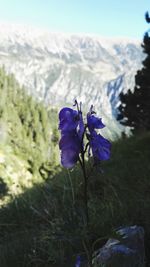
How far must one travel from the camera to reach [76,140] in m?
2.46

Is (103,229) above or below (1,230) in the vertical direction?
below

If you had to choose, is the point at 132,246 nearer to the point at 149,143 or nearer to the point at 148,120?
Result: the point at 149,143

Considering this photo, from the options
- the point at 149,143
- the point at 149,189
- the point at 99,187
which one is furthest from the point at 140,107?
the point at 149,189

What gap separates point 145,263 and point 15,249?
157 cm

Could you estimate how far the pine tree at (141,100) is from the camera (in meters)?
12.3

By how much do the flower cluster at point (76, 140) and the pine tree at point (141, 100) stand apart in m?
9.82

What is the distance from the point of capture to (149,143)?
9766 millimetres

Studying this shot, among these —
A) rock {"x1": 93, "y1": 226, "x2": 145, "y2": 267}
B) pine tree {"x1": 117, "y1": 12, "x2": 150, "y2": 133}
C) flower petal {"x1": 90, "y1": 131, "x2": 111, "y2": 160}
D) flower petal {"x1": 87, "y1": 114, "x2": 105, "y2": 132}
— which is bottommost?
rock {"x1": 93, "y1": 226, "x2": 145, "y2": 267}

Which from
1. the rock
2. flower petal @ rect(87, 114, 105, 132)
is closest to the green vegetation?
the rock

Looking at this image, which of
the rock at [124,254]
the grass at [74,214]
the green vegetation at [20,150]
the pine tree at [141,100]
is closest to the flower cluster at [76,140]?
the grass at [74,214]

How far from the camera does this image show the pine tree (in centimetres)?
1233

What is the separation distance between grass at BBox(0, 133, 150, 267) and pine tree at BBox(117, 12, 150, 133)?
2.80 m

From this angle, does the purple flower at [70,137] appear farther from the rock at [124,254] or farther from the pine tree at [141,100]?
the pine tree at [141,100]

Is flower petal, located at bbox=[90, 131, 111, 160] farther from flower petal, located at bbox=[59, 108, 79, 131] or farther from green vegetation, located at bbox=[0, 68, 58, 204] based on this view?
green vegetation, located at bbox=[0, 68, 58, 204]
